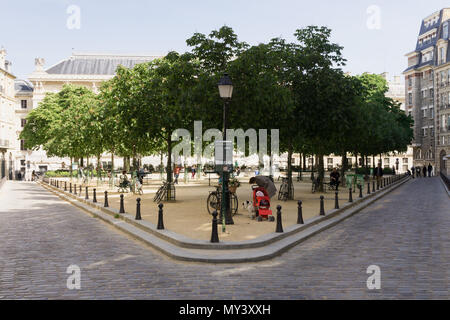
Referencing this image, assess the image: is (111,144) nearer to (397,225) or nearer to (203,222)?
(203,222)

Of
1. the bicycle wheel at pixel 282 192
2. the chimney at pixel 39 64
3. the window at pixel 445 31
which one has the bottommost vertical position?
the bicycle wheel at pixel 282 192

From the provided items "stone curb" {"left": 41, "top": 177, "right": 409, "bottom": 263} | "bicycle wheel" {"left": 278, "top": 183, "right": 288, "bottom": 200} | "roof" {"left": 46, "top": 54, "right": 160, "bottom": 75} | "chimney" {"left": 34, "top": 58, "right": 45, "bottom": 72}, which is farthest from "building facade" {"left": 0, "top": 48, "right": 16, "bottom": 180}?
"stone curb" {"left": 41, "top": 177, "right": 409, "bottom": 263}

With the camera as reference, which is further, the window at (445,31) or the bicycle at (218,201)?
the window at (445,31)

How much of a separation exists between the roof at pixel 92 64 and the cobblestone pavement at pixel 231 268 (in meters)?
76.9

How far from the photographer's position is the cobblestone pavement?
6.91 meters

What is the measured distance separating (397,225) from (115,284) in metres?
9.94

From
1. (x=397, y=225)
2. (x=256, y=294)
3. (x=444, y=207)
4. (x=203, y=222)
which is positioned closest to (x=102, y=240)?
(x=203, y=222)

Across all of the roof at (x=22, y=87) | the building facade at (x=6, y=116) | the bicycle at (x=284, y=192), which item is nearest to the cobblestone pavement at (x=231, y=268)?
the bicycle at (x=284, y=192)

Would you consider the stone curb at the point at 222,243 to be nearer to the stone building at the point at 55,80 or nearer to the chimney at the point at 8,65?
the chimney at the point at 8,65

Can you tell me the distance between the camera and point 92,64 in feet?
286

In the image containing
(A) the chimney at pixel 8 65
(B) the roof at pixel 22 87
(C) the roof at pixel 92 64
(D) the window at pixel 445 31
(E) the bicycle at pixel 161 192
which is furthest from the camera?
(C) the roof at pixel 92 64

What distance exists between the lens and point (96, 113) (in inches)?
1240

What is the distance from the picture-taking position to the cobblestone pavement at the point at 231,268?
22.7ft

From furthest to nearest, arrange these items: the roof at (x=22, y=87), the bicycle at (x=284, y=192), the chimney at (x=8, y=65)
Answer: the roof at (x=22, y=87) < the chimney at (x=8, y=65) < the bicycle at (x=284, y=192)
